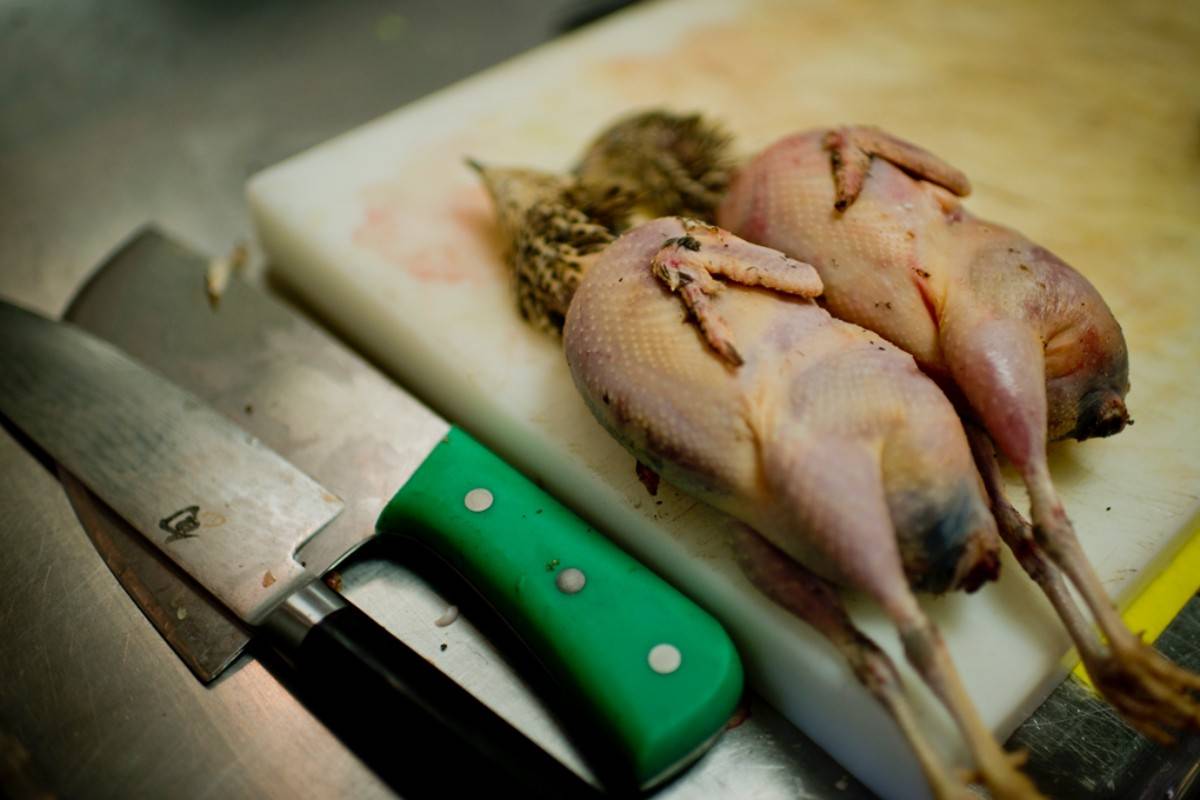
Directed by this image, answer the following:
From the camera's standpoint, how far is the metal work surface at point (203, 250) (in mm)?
1355

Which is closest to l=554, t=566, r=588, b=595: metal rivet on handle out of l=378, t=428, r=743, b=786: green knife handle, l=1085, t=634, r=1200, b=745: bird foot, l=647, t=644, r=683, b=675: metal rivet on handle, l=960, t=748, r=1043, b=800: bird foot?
l=378, t=428, r=743, b=786: green knife handle

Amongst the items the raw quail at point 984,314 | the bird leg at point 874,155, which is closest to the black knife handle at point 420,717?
the raw quail at point 984,314

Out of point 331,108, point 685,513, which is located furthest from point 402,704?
point 331,108

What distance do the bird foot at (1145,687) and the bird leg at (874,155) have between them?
0.82 meters

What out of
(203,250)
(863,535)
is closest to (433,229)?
(203,250)

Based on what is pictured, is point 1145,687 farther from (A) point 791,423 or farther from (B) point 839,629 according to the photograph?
(A) point 791,423

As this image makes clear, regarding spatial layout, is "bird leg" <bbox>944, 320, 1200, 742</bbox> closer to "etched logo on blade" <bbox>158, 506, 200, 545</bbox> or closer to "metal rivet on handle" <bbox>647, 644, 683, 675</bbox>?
"metal rivet on handle" <bbox>647, 644, 683, 675</bbox>

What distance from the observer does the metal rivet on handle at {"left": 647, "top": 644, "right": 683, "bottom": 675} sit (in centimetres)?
127

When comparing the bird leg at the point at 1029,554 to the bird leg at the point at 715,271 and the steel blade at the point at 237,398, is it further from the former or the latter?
the steel blade at the point at 237,398

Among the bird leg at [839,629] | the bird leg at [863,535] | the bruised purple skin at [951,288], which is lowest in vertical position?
the bird leg at [839,629]

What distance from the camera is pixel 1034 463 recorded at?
128 centimetres

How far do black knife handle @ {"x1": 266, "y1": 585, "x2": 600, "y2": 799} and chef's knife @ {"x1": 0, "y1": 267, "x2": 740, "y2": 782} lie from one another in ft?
0.06

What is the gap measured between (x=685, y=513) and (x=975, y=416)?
0.49m

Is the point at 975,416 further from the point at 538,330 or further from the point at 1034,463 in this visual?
the point at 538,330
